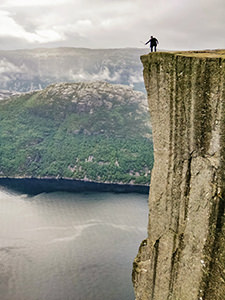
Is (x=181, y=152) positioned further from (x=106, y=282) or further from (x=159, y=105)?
(x=106, y=282)

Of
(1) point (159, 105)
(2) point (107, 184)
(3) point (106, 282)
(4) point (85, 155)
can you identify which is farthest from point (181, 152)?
(4) point (85, 155)

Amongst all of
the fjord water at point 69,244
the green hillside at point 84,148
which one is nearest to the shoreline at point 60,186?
the green hillside at point 84,148

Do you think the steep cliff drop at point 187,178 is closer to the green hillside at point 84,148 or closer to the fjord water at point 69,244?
the fjord water at point 69,244

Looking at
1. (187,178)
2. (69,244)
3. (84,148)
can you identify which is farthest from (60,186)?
(187,178)

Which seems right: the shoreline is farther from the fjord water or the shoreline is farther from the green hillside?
the fjord water

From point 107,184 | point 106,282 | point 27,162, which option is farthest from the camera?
point 27,162
